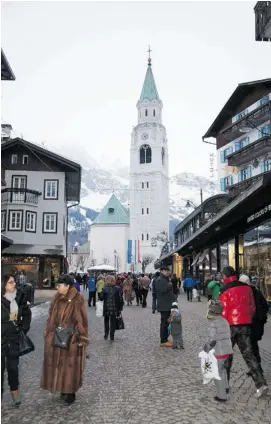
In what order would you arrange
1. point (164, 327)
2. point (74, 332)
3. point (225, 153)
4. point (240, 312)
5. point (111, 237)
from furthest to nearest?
1. point (111, 237)
2. point (225, 153)
3. point (164, 327)
4. point (240, 312)
5. point (74, 332)

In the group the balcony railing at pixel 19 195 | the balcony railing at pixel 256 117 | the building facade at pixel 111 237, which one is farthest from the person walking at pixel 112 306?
the building facade at pixel 111 237

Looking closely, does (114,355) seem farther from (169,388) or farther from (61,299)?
(61,299)

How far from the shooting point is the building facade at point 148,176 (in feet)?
372

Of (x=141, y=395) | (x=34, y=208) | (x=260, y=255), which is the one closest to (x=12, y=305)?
(x=141, y=395)

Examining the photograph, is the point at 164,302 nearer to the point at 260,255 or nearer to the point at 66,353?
the point at 66,353

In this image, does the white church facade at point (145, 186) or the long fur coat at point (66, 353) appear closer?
the long fur coat at point (66, 353)

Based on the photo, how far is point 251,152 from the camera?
35219mm

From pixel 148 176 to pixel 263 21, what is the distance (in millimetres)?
99435

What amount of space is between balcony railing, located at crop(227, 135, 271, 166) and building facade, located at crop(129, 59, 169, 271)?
73163 mm

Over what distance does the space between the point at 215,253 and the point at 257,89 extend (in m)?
15.4

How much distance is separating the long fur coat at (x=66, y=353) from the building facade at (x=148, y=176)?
103579mm

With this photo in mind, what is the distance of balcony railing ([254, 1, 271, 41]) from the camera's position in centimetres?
1798

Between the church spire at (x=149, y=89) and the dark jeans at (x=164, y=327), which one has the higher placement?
the church spire at (x=149, y=89)

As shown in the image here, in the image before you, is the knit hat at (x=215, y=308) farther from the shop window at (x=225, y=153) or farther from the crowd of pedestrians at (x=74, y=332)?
the shop window at (x=225, y=153)
